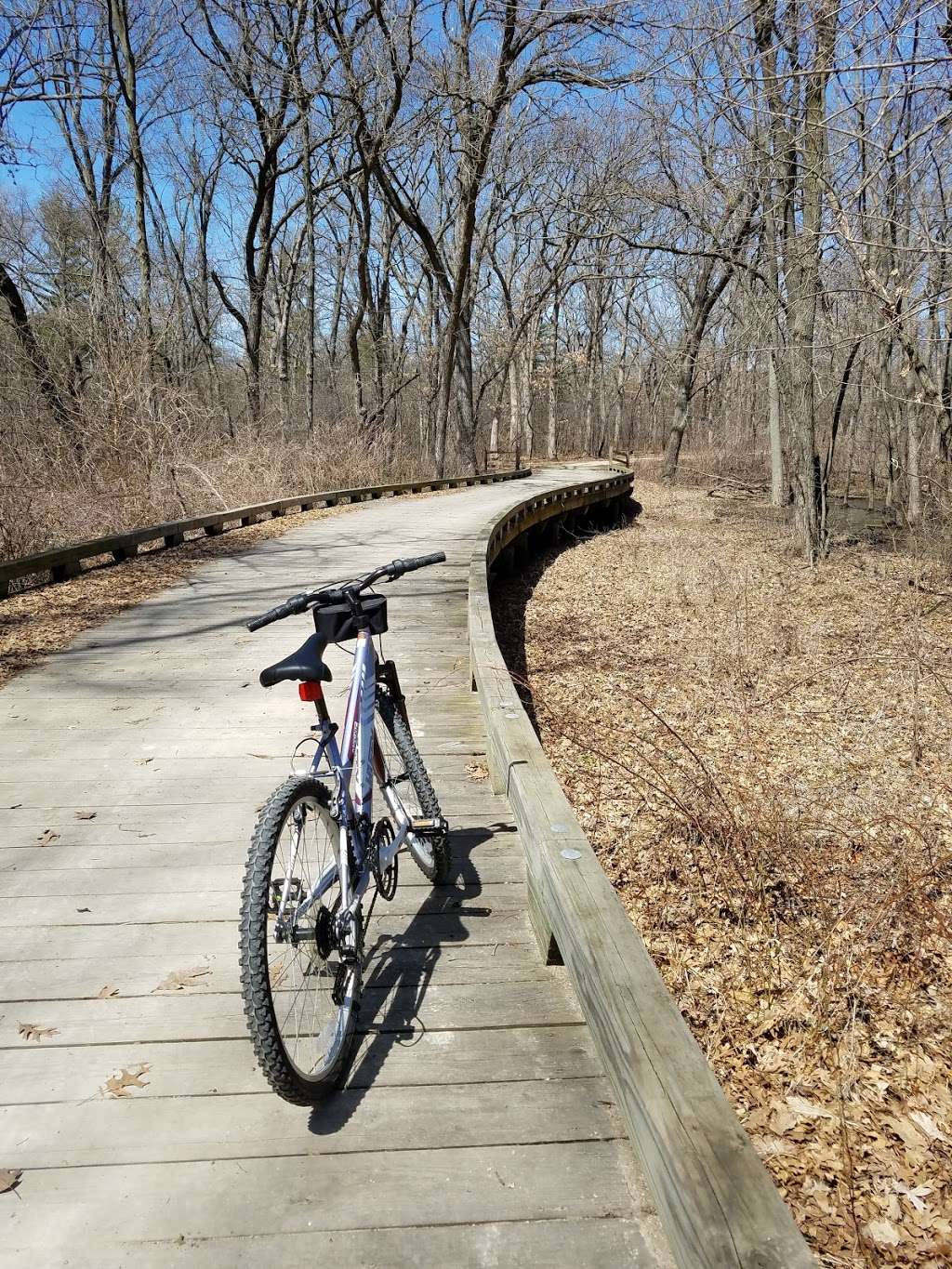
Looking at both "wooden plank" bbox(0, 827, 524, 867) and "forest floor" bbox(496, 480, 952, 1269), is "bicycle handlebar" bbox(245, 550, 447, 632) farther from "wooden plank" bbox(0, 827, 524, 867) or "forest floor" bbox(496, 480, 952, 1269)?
"forest floor" bbox(496, 480, 952, 1269)

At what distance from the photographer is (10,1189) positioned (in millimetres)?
2043

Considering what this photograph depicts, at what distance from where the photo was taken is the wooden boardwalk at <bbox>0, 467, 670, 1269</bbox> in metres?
1.95

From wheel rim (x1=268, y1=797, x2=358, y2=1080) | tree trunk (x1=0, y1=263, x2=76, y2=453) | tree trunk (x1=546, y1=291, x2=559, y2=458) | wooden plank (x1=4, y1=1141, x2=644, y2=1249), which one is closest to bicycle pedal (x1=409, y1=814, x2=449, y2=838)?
wheel rim (x1=268, y1=797, x2=358, y2=1080)

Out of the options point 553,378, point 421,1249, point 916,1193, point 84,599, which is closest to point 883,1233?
point 916,1193

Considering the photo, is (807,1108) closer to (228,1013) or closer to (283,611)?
(228,1013)

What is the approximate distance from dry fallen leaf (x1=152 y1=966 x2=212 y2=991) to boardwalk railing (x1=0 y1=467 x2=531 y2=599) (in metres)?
6.59

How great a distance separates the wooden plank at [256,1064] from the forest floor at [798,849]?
0.83 meters

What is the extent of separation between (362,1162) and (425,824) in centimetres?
115

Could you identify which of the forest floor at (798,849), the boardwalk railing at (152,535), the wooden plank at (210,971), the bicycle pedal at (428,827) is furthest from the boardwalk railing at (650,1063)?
the boardwalk railing at (152,535)

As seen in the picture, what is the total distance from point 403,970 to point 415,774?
28.4 inches

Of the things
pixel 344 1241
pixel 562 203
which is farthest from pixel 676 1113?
pixel 562 203

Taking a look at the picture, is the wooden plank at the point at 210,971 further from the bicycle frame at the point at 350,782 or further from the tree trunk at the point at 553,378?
the tree trunk at the point at 553,378

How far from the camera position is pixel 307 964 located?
2.28m

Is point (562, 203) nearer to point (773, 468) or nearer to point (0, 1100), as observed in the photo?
point (773, 468)
